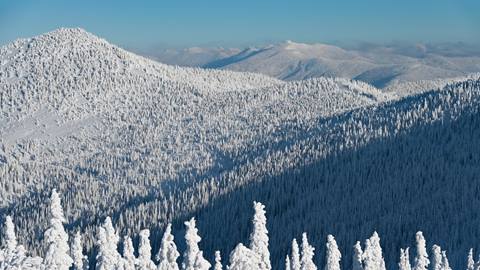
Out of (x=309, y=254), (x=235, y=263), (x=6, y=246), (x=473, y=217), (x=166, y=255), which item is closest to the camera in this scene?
(x=235, y=263)

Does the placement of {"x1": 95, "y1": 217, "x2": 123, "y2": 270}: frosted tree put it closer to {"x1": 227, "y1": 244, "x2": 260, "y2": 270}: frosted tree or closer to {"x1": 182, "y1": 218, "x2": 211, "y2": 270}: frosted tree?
{"x1": 182, "y1": 218, "x2": 211, "y2": 270}: frosted tree

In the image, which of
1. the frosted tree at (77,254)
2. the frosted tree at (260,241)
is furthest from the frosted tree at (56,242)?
the frosted tree at (77,254)

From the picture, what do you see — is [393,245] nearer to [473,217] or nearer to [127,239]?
[473,217]

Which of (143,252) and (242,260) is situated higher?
(143,252)

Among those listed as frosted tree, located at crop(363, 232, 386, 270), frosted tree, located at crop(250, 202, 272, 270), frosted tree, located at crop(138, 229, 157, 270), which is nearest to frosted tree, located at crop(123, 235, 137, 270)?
frosted tree, located at crop(138, 229, 157, 270)

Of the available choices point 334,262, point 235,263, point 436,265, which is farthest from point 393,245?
point 235,263

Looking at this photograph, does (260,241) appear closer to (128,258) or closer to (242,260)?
(242,260)

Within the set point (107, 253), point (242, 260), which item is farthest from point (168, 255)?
point (242, 260)

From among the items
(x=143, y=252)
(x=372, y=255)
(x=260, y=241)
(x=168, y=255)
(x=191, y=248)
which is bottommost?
(x=191, y=248)
